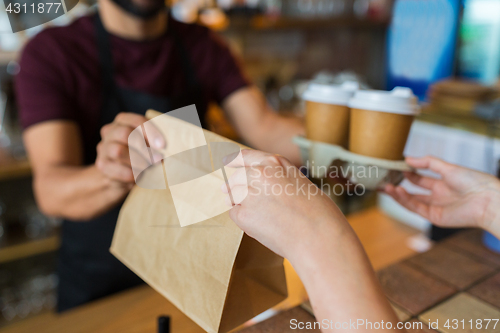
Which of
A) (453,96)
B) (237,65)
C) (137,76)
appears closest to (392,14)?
(453,96)

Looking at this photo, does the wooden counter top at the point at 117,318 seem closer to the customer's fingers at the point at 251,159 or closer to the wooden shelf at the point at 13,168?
the customer's fingers at the point at 251,159

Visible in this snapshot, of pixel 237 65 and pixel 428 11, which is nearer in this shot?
pixel 237 65

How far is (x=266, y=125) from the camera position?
1.27 m

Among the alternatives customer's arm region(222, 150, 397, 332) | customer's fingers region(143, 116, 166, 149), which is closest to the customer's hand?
customer's arm region(222, 150, 397, 332)

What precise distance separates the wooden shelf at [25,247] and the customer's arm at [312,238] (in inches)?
68.8

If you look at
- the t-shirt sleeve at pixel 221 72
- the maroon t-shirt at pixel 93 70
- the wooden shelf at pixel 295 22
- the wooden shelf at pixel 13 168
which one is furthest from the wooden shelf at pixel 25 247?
the wooden shelf at pixel 295 22

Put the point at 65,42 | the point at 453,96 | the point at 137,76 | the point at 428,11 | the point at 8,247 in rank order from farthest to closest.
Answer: the point at 428,11, the point at 8,247, the point at 453,96, the point at 137,76, the point at 65,42

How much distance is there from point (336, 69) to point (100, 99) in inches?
101

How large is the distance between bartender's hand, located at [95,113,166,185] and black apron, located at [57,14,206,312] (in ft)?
1.79

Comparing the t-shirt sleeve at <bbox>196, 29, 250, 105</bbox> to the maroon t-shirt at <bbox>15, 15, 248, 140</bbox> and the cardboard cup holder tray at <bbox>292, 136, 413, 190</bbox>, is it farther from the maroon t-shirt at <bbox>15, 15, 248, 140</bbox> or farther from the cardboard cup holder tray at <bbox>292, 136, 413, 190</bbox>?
the cardboard cup holder tray at <bbox>292, 136, 413, 190</bbox>

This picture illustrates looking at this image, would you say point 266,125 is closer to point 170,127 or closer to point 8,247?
point 170,127

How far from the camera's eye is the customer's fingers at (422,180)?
2.57 ft

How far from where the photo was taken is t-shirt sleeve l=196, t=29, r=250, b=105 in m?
1.32

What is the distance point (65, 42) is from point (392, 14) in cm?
283
